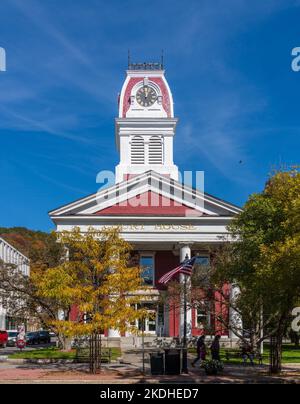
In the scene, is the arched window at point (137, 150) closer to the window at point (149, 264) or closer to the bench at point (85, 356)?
the window at point (149, 264)

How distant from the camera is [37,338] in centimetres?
5997

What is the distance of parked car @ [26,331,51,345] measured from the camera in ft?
193

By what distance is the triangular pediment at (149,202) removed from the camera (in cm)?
4675

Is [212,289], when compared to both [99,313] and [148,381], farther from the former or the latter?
[148,381]

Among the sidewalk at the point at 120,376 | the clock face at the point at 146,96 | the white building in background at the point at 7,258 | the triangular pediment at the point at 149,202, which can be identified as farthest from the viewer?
the white building in background at the point at 7,258

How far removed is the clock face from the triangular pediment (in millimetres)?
15652

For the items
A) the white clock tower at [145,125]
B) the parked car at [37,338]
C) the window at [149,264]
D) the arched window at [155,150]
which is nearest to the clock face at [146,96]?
the white clock tower at [145,125]

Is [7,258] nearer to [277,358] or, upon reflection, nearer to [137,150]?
[137,150]

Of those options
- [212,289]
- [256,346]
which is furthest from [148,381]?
[212,289]

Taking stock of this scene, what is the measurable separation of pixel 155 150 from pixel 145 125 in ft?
8.45

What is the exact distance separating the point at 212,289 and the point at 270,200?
11.9 meters

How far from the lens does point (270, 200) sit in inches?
1006

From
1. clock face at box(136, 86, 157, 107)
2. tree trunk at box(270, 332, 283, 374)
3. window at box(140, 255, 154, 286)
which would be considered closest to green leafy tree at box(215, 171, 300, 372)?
tree trunk at box(270, 332, 283, 374)
